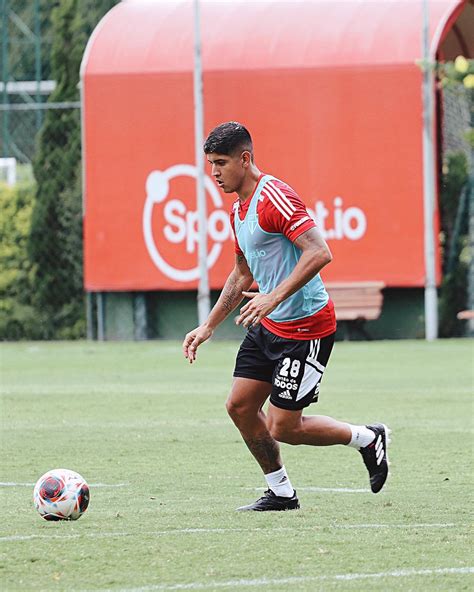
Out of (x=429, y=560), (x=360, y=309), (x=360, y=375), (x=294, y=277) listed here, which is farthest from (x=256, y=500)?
(x=360, y=309)

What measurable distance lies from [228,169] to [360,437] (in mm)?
1683

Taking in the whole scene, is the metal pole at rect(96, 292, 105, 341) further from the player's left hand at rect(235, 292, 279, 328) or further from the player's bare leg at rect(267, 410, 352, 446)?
the player's left hand at rect(235, 292, 279, 328)

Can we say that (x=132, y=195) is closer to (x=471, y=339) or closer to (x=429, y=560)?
(x=471, y=339)

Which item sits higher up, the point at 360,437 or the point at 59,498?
the point at 360,437

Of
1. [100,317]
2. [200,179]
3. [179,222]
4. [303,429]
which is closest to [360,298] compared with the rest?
[200,179]

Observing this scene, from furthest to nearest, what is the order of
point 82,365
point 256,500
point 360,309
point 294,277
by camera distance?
point 360,309
point 82,365
point 256,500
point 294,277

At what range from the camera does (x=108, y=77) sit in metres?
27.0

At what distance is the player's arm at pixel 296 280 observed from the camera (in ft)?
24.9

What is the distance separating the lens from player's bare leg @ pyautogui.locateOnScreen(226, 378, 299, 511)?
8.18 meters

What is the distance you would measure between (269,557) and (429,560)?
2.26 feet

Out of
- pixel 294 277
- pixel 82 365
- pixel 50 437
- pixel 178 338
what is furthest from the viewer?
pixel 178 338

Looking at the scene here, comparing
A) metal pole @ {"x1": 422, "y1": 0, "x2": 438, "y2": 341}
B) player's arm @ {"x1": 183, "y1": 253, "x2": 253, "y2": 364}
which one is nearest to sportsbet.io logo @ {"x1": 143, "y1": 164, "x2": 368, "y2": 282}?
metal pole @ {"x1": 422, "y1": 0, "x2": 438, "y2": 341}

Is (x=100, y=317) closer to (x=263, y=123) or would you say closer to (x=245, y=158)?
(x=263, y=123)

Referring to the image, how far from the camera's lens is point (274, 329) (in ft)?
26.8
